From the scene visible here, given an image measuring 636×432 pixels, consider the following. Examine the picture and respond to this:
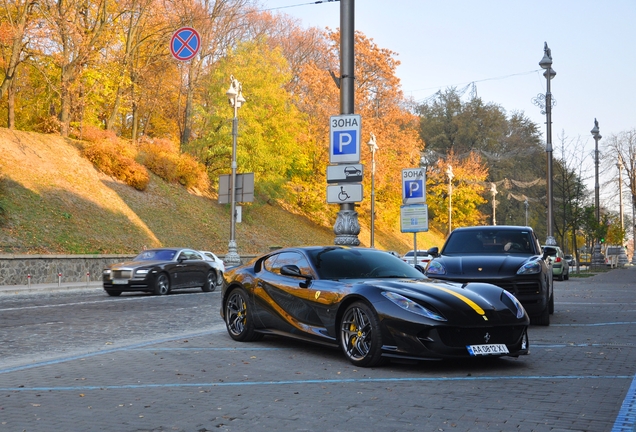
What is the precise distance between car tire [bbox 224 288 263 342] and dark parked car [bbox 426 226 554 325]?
355 cm

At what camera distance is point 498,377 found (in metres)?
7.67

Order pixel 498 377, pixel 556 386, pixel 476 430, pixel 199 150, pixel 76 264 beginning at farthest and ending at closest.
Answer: pixel 199 150 → pixel 76 264 → pixel 498 377 → pixel 556 386 → pixel 476 430

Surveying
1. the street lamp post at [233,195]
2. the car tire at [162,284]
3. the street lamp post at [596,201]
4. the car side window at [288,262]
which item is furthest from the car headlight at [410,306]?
the street lamp post at [596,201]

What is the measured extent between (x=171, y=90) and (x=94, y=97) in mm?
12937

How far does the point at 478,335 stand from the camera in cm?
805

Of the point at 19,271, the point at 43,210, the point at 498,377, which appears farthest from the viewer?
the point at 43,210

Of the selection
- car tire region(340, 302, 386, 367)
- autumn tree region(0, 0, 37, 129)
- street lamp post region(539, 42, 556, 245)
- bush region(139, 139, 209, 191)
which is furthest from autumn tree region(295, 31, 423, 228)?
car tire region(340, 302, 386, 367)

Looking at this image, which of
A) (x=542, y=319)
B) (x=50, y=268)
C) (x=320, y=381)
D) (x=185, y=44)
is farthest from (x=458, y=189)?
(x=320, y=381)

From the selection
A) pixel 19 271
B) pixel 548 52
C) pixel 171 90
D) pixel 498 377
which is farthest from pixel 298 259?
pixel 171 90

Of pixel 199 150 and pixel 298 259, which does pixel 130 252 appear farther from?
pixel 298 259

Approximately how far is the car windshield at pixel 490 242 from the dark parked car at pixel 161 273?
1101 cm

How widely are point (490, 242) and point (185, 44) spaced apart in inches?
547

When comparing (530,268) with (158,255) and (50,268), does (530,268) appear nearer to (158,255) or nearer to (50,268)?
(158,255)

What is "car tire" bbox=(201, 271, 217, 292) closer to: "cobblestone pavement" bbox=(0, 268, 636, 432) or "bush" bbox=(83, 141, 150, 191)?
"cobblestone pavement" bbox=(0, 268, 636, 432)
